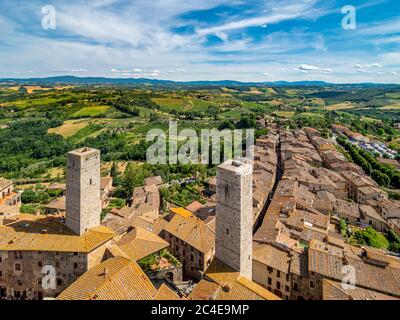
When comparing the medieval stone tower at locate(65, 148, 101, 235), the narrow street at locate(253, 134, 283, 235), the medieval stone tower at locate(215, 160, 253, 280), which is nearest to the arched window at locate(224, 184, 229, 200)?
Answer: the medieval stone tower at locate(215, 160, 253, 280)

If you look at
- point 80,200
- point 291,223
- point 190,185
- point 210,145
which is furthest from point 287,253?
point 210,145

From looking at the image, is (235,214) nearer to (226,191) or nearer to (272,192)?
(226,191)

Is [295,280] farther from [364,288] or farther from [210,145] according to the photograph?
[210,145]

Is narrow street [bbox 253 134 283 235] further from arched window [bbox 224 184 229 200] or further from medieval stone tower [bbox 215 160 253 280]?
arched window [bbox 224 184 229 200]

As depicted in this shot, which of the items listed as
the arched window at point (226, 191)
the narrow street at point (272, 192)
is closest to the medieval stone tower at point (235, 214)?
the arched window at point (226, 191)

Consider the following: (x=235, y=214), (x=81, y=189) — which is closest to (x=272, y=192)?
(x=235, y=214)

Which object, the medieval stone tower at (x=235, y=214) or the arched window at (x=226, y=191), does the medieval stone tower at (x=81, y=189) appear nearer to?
the medieval stone tower at (x=235, y=214)

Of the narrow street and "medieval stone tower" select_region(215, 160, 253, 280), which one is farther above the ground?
"medieval stone tower" select_region(215, 160, 253, 280)
